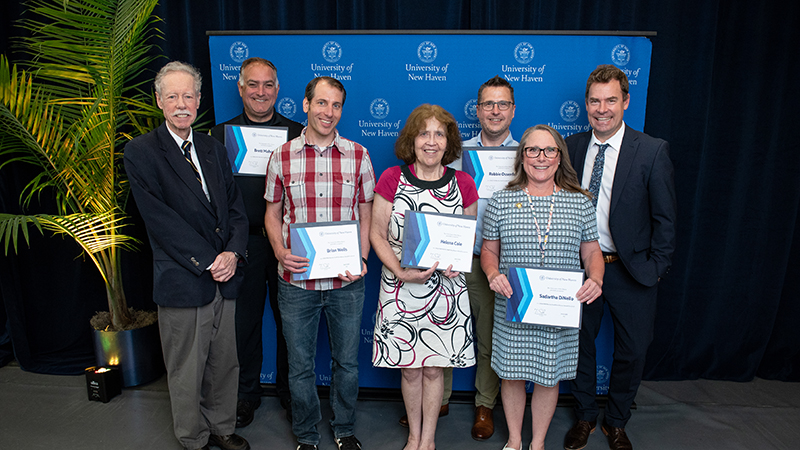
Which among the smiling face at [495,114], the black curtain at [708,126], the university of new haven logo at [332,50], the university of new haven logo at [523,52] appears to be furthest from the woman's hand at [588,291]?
the university of new haven logo at [332,50]

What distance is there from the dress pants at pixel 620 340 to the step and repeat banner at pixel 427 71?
103 centimetres

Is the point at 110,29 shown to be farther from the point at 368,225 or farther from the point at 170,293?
the point at 368,225

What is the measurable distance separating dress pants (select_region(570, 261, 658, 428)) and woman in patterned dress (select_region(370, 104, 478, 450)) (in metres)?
0.80

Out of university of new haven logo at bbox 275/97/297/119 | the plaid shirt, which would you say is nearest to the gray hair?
the plaid shirt

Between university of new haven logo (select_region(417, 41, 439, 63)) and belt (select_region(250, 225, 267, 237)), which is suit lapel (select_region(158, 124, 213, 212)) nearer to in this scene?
belt (select_region(250, 225, 267, 237))

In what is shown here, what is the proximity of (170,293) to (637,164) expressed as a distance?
2.32 metres

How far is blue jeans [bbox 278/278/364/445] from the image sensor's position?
83.7 inches

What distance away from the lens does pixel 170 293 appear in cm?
196

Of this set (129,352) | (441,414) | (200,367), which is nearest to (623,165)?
(441,414)

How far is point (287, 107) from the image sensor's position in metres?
2.85

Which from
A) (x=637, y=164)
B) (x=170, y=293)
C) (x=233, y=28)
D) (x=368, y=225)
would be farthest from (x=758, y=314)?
(x=233, y=28)

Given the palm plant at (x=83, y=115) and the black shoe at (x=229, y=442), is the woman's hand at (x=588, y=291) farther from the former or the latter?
the palm plant at (x=83, y=115)

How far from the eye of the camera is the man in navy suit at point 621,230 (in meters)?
2.24

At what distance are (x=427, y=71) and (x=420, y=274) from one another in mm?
1416
